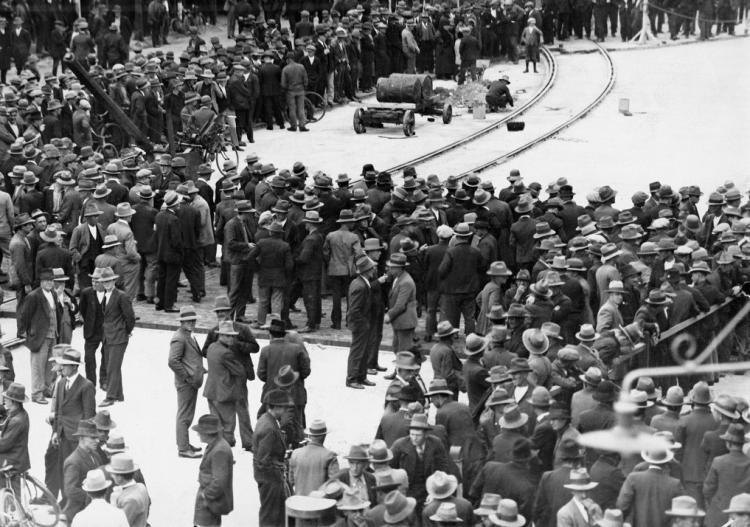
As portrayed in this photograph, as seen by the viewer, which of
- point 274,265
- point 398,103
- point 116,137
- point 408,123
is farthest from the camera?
point 398,103

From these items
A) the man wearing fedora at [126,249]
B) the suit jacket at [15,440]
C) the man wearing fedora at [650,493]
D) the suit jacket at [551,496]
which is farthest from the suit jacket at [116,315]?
the man wearing fedora at [650,493]

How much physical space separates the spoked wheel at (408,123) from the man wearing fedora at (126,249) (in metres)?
13.5

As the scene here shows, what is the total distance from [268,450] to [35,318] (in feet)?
16.0

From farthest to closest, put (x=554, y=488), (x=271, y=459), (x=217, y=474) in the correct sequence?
(x=271, y=459), (x=217, y=474), (x=554, y=488)

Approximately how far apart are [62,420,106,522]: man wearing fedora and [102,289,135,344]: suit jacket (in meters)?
3.81

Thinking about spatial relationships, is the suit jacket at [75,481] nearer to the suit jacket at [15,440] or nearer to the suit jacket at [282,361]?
the suit jacket at [15,440]

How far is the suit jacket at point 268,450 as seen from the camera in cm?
1332

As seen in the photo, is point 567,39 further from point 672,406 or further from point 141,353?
point 672,406

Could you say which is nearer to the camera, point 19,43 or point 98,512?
point 98,512

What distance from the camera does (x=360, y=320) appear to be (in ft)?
57.2

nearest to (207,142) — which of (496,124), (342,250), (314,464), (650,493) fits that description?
(342,250)

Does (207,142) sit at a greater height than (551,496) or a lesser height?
greater

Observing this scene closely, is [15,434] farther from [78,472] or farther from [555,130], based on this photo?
[555,130]

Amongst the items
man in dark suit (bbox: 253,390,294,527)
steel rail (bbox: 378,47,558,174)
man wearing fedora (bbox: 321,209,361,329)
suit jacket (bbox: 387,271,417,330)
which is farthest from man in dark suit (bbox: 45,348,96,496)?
steel rail (bbox: 378,47,558,174)
